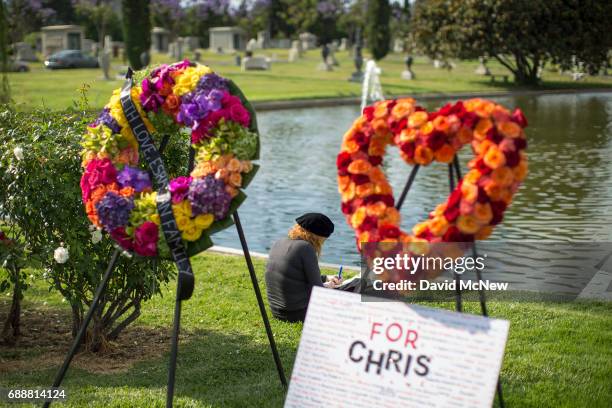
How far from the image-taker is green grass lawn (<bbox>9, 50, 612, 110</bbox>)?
111ft

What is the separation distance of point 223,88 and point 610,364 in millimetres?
3457

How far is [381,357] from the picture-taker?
15.6 feet

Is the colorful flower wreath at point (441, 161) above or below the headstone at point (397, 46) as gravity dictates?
above

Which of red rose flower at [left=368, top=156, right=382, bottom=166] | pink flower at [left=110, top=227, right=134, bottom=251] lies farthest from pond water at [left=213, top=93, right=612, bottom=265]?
red rose flower at [left=368, top=156, right=382, bottom=166]

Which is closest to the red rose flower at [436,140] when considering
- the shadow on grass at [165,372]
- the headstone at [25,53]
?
the shadow on grass at [165,372]

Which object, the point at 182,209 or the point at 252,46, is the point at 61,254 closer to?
the point at 182,209

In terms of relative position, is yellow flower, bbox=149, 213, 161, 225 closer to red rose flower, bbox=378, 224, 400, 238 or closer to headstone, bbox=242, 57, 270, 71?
red rose flower, bbox=378, 224, 400, 238

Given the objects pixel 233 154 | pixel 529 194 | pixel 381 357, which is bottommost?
pixel 529 194

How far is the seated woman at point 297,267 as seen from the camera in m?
7.56

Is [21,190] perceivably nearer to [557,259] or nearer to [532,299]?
[532,299]

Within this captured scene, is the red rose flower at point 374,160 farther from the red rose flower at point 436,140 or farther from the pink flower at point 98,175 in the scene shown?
the pink flower at point 98,175

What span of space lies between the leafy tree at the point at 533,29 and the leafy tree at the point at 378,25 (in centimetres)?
1317

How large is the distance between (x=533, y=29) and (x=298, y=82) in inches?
427

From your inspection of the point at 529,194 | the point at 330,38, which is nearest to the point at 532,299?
the point at 529,194
